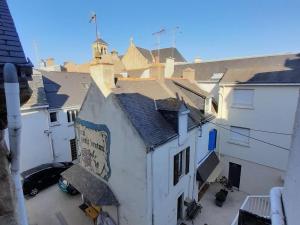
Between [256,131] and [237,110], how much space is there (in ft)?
7.44

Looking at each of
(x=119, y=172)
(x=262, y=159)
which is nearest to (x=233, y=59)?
(x=262, y=159)

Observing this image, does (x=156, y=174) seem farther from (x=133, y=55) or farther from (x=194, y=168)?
(x=133, y=55)

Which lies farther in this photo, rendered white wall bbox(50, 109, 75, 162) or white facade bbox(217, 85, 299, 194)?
rendered white wall bbox(50, 109, 75, 162)

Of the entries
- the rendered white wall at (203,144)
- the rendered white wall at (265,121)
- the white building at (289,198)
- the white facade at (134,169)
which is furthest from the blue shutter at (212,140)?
the white building at (289,198)

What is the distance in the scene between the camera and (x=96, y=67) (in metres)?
9.43

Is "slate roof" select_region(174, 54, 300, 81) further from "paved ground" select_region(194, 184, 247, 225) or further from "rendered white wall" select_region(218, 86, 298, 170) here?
"paved ground" select_region(194, 184, 247, 225)

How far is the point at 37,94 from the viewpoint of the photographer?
17.3 meters

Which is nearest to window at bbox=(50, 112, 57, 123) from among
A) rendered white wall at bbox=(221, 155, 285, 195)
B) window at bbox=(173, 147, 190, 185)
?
window at bbox=(173, 147, 190, 185)

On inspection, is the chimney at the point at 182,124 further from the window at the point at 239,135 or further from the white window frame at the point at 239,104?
the window at the point at 239,135

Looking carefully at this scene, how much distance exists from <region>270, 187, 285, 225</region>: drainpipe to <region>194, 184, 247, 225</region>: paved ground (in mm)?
10878

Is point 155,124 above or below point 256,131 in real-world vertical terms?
above

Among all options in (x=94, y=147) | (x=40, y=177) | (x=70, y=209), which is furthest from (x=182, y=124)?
(x=40, y=177)

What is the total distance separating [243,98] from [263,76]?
224 cm

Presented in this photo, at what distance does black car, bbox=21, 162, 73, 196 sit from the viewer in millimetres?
14750
